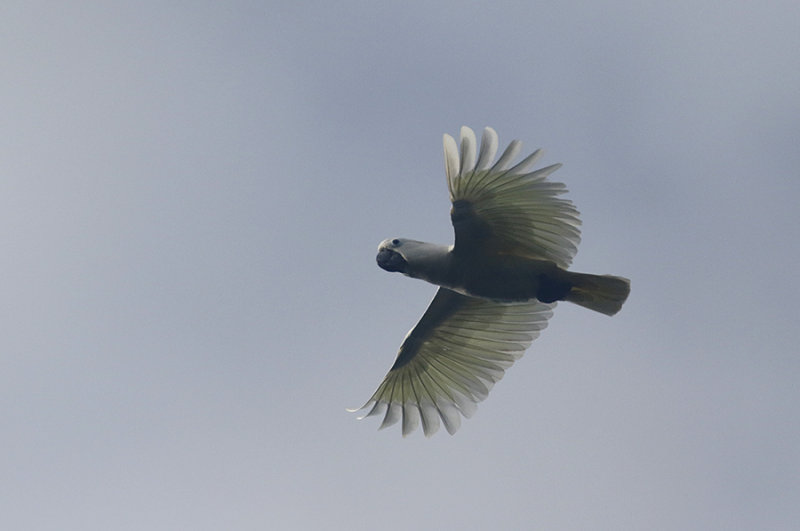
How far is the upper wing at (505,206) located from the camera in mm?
12516

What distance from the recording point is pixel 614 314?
43.8 ft

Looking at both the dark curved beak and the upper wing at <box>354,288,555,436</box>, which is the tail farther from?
the dark curved beak

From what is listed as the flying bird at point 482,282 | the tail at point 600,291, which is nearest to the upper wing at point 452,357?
the flying bird at point 482,282

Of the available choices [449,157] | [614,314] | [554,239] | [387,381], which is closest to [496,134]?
[449,157]

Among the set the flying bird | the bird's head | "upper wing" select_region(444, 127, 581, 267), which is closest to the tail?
the flying bird

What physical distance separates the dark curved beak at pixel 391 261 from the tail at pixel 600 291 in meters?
2.10

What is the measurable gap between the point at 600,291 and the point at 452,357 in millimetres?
Answer: 2524

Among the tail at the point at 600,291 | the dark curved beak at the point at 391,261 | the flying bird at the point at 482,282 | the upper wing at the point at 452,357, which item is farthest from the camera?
the upper wing at the point at 452,357

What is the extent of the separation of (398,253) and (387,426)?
105 inches

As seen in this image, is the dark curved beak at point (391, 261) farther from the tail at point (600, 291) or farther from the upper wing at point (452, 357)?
the tail at point (600, 291)

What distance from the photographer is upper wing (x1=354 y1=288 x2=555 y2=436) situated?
14.4 m

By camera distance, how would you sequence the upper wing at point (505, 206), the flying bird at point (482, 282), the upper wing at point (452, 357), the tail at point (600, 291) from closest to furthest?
the upper wing at point (505, 206), the flying bird at point (482, 282), the tail at point (600, 291), the upper wing at point (452, 357)

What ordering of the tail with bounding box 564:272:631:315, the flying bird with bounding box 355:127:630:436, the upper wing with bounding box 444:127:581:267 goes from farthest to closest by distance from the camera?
1. the tail with bounding box 564:272:631:315
2. the flying bird with bounding box 355:127:630:436
3. the upper wing with bounding box 444:127:581:267

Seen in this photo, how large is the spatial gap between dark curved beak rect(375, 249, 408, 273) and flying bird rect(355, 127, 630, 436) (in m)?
0.01
